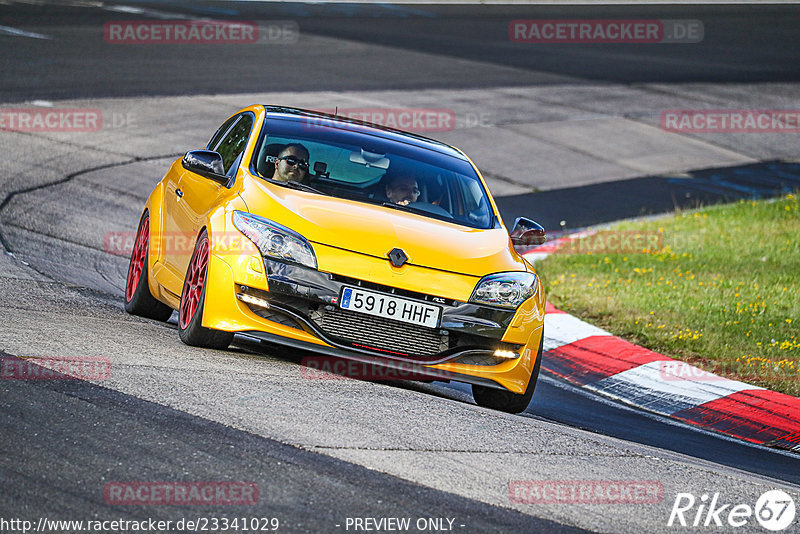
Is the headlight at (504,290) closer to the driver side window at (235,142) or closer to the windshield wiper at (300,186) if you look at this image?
the windshield wiper at (300,186)

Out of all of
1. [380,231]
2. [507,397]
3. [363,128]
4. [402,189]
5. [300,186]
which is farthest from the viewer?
[363,128]

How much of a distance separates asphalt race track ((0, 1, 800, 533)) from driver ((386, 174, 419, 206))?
1.26 meters

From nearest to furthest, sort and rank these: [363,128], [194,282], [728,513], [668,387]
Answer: [728,513], [194,282], [363,128], [668,387]

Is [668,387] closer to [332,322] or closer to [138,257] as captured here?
[332,322]

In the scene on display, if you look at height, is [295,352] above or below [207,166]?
below

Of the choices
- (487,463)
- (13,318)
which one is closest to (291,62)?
(13,318)

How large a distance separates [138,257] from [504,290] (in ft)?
10.5

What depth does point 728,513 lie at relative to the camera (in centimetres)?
549

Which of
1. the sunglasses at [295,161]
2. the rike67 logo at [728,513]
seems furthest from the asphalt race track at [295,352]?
the sunglasses at [295,161]

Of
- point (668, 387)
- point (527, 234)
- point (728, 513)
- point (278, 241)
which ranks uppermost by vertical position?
point (278, 241)

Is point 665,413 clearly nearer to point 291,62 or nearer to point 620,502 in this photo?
point 620,502

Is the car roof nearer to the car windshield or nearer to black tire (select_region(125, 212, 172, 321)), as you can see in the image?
the car windshield

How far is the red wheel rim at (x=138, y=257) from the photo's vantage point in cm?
899

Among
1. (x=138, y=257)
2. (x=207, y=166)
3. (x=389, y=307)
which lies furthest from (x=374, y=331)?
(x=138, y=257)
